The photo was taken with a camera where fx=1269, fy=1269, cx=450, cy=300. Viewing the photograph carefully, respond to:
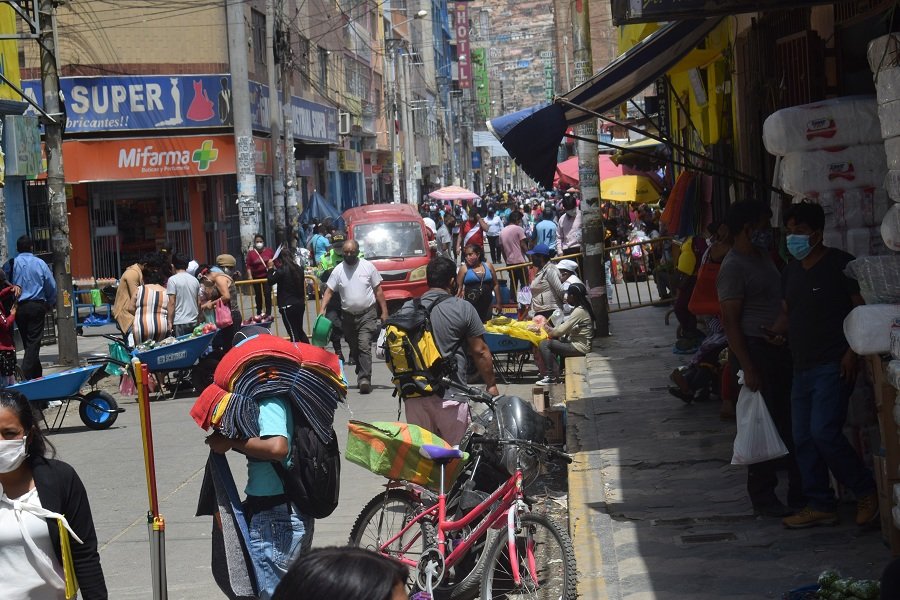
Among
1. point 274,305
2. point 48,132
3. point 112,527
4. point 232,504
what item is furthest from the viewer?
point 274,305

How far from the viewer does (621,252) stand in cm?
2252

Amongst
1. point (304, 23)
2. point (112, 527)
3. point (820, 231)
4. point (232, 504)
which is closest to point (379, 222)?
point (112, 527)

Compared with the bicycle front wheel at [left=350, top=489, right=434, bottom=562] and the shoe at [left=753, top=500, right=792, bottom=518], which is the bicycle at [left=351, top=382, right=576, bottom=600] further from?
the shoe at [left=753, top=500, right=792, bottom=518]

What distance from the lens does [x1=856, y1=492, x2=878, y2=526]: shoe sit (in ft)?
22.9

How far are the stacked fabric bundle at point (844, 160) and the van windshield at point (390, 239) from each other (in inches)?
582

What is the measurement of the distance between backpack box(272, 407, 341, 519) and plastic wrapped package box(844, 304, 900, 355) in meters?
2.73

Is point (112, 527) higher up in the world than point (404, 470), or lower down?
lower down

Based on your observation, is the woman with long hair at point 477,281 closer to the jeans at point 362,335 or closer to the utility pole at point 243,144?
the jeans at point 362,335

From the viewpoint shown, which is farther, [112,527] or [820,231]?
[112,527]

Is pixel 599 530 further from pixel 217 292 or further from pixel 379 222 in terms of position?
pixel 379 222

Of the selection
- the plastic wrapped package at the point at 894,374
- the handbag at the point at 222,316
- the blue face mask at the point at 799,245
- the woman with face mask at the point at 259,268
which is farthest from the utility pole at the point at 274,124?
the plastic wrapped package at the point at 894,374

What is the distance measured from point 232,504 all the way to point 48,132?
540 inches

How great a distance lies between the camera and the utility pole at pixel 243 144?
26.6 metres

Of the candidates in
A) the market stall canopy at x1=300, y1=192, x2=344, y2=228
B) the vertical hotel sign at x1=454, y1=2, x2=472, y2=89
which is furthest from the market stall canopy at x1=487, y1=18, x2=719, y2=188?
the vertical hotel sign at x1=454, y1=2, x2=472, y2=89
